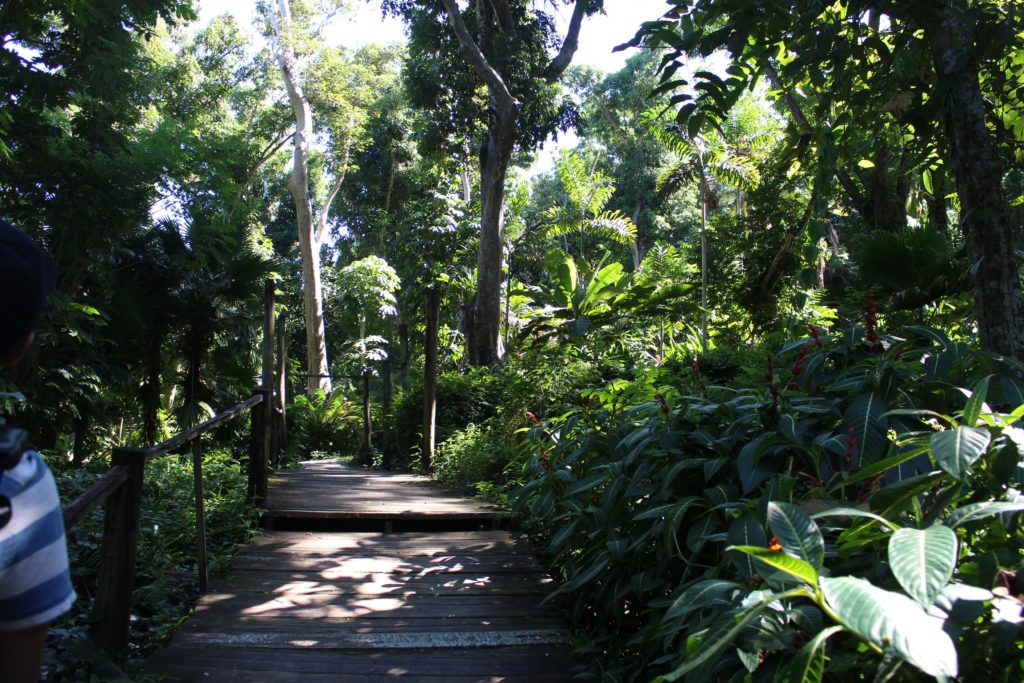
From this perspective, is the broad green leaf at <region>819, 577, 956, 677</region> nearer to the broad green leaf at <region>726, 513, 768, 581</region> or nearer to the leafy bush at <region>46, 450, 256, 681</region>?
the broad green leaf at <region>726, 513, 768, 581</region>

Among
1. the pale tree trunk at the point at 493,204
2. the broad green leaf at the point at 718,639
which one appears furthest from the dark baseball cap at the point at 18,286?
the pale tree trunk at the point at 493,204

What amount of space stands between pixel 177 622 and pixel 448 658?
1423 millimetres

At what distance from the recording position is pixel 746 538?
6.92ft

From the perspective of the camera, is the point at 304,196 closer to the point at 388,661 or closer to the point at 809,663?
the point at 388,661

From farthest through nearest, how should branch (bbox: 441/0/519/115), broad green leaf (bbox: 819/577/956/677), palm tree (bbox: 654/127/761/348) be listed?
palm tree (bbox: 654/127/761/348)
branch (bbox: 441/0/519/115)
broad green leaf (bbox: 819/577/956/677)

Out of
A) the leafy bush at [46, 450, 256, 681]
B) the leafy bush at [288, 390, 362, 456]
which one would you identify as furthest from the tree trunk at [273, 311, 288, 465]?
the leafy bush at [288, 390, 362, 456]

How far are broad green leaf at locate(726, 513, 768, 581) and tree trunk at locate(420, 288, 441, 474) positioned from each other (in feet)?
26.7

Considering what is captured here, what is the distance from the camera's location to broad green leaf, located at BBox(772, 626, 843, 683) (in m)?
1.48

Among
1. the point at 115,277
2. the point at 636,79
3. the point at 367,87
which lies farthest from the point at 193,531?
the point at 636,79

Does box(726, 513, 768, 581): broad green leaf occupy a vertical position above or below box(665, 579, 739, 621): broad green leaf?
above

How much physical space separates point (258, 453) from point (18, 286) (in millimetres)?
5390

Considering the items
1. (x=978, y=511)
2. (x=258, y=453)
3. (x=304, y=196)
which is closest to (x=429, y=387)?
(x=258, y=453)

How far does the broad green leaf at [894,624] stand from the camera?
1288 millimetres

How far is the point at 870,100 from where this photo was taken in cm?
357
